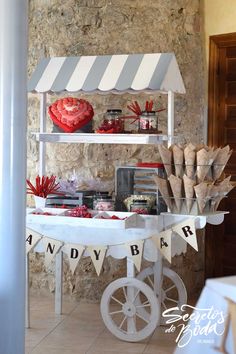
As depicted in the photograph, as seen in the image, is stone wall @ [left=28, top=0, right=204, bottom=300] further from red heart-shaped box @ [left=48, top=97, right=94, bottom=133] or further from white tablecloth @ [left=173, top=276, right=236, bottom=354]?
white tablecloth @ [left=173, top=276, right=236, bottom=354]

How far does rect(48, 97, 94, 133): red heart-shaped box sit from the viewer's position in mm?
4145

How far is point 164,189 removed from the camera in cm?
369

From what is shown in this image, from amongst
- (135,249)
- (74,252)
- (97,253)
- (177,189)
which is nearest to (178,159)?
(177,189)

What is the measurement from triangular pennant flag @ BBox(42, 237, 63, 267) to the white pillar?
0.95 meters

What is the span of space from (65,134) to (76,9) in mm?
1241

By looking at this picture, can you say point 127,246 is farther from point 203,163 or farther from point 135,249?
point 203,163

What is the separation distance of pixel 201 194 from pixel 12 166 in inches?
48.8

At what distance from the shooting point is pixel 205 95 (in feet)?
16.6

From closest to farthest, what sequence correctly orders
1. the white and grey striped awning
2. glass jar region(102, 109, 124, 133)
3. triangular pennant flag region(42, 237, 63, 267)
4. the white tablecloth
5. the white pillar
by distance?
the white tablecloth
the white pillar
triangular pennant flag region(42, 237, 63, 267)
the white and grey striped awning
glass jar region(102, 109, 124, 133)

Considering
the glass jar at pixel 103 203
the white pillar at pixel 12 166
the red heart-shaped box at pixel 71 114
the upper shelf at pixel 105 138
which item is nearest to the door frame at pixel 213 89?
the upper shelf at pixel 105 138

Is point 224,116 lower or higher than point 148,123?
higher

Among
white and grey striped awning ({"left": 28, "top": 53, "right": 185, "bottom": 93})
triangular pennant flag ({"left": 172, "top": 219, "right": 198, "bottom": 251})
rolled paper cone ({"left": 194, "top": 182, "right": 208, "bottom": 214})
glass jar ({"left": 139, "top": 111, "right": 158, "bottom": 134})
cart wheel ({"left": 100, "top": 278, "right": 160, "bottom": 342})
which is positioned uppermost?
white and grey striped awning ({"left": 28, "top": 53, "right": 185, "bottom": 93})

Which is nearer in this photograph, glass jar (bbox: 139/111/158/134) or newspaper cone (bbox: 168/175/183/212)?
newspaper cone (bbox: 168/175/183/212)

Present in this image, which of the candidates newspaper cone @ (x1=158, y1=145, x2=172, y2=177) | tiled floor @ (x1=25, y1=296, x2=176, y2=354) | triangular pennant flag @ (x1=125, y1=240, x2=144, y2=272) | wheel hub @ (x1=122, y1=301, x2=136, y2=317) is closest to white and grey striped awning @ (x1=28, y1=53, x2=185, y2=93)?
newspaper cone @ (x1=158, y1=145, x2=172, y2=177)
